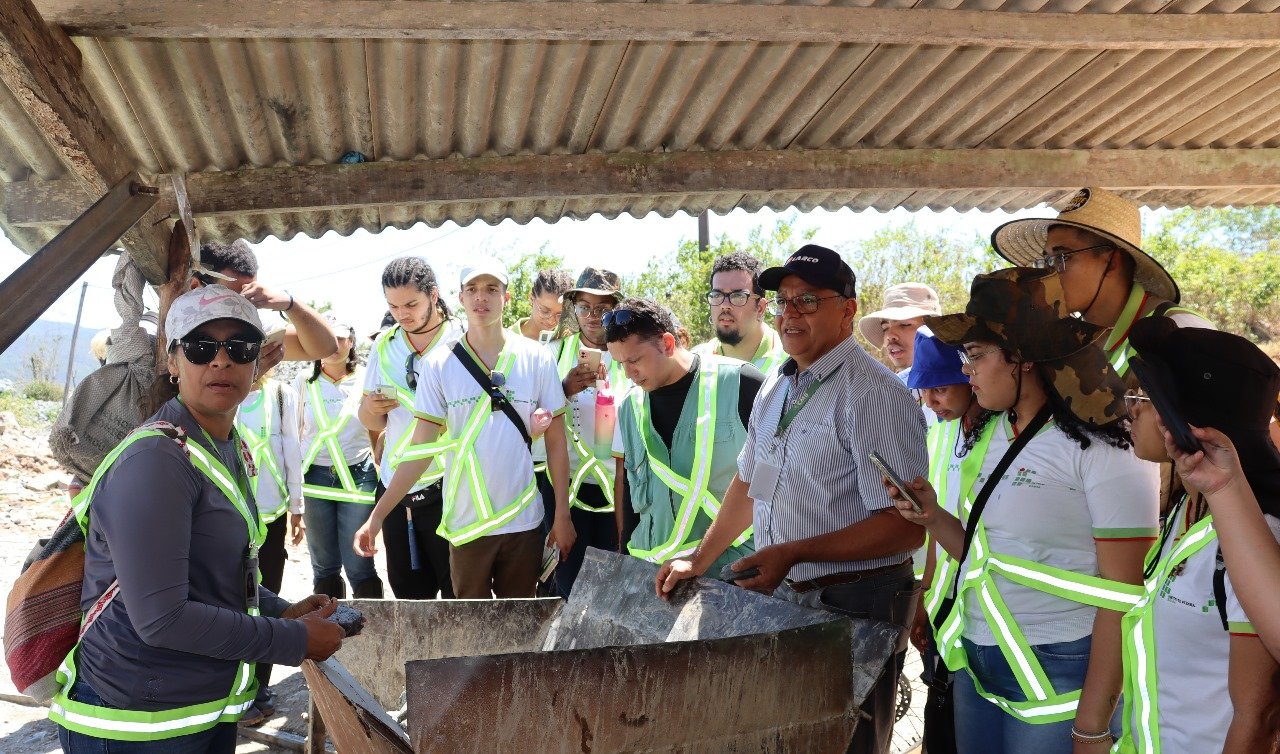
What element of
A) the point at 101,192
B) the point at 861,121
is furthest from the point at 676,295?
the point at 101,192

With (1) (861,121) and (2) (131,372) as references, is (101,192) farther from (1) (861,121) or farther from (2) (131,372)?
(1) (861,121)

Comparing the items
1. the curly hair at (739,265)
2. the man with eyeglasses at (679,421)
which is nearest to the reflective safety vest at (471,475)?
the man with eyeglasses at (679,421)

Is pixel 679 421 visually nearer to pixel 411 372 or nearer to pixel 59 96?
pixel 411 372

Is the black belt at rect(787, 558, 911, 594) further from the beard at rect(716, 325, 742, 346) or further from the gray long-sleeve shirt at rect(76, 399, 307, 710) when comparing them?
the beard at rect(716, 325, 742, 346)

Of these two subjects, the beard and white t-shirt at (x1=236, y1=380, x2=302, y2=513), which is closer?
the beard

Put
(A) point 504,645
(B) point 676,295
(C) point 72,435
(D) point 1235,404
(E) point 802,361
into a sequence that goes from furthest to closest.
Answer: (B) point 676,295
(A) point 504,645
(E) point 802,361
(C) point 72,435
(D) point 1235,404

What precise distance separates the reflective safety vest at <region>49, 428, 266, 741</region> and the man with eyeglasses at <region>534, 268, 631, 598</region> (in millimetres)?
2899

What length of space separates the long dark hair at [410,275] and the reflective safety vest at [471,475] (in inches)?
32.5

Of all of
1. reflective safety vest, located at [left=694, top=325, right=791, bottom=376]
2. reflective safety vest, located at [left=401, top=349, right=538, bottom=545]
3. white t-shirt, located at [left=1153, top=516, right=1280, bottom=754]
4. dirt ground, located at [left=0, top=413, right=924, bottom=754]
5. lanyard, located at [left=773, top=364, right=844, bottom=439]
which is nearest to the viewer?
white t-shirt, located at [left=1153, top=516, right=1280, bottom=754]

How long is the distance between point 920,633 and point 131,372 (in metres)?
2.86

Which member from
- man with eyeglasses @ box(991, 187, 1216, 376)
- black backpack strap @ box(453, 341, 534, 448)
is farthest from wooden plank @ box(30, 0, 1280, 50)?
black backpack strap @ box(453, 341, 534, 448)

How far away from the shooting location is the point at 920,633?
3.39 metres

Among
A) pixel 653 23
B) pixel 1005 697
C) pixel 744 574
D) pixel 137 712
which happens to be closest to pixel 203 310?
pixel 137 712

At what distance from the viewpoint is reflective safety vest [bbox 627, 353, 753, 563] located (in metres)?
4.20
